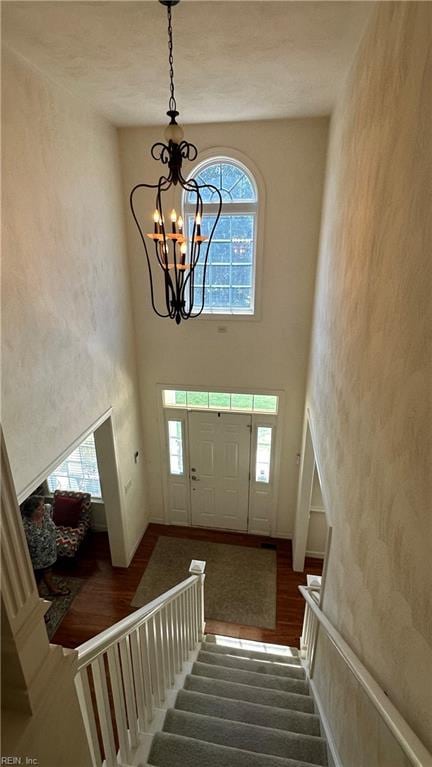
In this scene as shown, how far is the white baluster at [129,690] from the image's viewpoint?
77.1 inches

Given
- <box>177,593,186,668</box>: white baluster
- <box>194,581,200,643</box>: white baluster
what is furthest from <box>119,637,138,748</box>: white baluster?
<box>194,581,200,643</box>: white baluster

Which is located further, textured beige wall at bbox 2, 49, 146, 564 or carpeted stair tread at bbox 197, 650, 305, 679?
carpeted stair tread at bbox 197, 650, 305, 679

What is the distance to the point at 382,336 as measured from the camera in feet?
5.46

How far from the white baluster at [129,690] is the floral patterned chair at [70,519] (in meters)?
3.13

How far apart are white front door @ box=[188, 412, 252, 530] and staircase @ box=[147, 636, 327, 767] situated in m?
2.35

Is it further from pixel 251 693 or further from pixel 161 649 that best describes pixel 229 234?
pixel 251 693

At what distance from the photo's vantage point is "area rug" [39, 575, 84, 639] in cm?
420

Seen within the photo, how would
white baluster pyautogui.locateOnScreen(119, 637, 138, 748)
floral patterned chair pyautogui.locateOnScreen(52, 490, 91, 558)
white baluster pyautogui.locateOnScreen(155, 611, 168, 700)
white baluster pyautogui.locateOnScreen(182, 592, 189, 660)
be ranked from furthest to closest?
floral patterned chair pyautogui.locateOnScreen(52, 490, 91, 558), white baluster pyautogui.locateOnScreen(182, 592, 189, 660), white baluster pyautogui.locateOnScreen(155, 611, 168, 700), white baluster pyautogui.locateOnScreen(119, 637, 138, 748)

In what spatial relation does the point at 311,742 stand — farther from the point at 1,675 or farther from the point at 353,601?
the point at 1,675

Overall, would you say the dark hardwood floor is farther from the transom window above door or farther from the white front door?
the transom window above door

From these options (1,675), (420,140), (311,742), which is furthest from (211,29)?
(311,742)

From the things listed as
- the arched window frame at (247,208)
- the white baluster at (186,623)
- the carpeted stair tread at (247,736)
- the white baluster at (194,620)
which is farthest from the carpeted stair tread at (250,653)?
the arched window frame at (247,208)

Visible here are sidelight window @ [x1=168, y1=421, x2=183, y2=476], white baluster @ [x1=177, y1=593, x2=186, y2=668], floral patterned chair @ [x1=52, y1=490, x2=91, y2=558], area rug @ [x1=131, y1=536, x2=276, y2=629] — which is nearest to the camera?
white baluster @ [x1=177, y1=593, x2=186, y2=668]

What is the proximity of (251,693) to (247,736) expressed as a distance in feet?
1.60
